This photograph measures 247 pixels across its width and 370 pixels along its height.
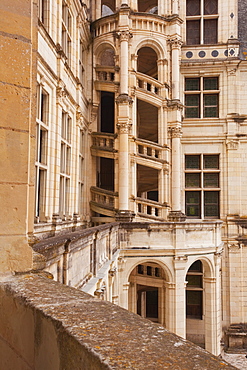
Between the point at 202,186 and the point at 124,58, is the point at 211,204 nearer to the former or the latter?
the point at 202,186

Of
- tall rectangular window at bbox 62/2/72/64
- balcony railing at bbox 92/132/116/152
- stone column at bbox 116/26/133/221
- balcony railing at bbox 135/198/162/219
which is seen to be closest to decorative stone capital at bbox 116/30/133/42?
stone column at bbox 116/26/133/221

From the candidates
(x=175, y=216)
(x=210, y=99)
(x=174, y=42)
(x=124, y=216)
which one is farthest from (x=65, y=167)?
(x=210, y=99)

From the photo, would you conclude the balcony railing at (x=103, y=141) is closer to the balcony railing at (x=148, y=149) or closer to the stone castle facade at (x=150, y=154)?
the stone castle facade at (x=150, y=154)

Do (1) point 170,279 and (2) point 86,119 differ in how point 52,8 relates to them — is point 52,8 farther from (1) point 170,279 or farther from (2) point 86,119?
(1) point 170,279

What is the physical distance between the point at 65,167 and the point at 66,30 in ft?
11.1

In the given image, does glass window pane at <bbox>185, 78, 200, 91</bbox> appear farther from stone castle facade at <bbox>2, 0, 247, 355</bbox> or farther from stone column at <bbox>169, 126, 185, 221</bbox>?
stone column at <bbox>169, 126, 185, 221</bbox>

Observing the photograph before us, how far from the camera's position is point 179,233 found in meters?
10.7

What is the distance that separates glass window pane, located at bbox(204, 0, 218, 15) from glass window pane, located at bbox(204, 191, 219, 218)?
7.47 metres

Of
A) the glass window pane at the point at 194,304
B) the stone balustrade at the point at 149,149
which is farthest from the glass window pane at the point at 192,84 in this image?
the glass window pane at the point at 194,304

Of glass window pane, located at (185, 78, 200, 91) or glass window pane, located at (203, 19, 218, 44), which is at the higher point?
glass window pane, located at (203, 19, 218, 44)

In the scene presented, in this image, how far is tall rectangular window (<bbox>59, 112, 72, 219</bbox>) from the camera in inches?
367

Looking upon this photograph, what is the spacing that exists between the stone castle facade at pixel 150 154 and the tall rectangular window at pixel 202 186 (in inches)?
1.7

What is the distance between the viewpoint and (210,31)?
15.8 meters

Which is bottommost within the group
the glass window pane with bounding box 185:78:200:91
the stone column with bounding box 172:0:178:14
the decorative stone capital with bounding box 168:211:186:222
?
the decorative stone capital with bounding box 168:211:186:222
